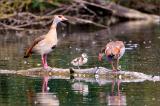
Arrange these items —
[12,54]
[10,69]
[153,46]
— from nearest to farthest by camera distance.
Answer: [10,69]
[12,54]
[153,46]

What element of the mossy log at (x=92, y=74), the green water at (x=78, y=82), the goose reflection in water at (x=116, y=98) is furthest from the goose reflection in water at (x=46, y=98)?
the mossy log at (x=92, y=74)

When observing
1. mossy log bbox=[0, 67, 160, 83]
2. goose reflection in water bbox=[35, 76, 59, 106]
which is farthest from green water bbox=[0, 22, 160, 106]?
mossy log bbox=[0, 67, 160, 83]

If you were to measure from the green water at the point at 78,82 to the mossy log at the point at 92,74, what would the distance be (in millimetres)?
401

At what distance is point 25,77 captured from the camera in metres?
17.7

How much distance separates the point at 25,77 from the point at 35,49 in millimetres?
1287

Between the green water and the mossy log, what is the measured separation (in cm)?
40

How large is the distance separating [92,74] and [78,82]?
70cm

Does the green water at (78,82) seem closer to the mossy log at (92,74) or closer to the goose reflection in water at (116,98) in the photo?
the goose reflection in water at (116,98)

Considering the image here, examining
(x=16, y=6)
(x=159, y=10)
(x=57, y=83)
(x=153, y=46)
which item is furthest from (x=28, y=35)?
(x=57, y=83)

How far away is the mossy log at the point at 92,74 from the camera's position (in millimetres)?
17172

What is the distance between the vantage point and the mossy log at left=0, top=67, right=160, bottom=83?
17.2 m

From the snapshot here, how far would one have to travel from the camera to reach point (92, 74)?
17531 mm

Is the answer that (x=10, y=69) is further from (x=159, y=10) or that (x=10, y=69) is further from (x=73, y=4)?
(x=159, y=10)

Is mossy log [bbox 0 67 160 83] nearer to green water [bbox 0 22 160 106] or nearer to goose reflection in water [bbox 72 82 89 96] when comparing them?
green water [bbox 0 22 160 106]
